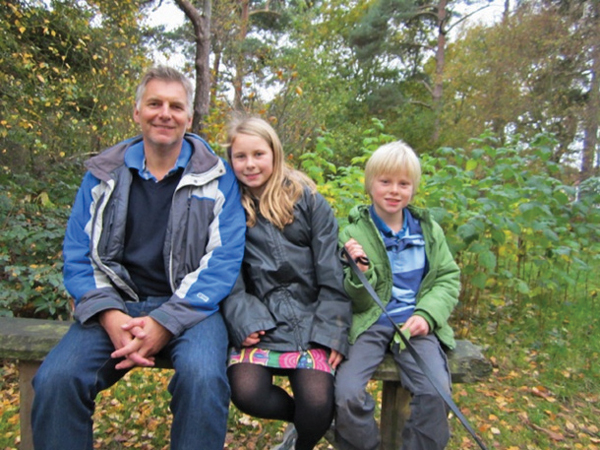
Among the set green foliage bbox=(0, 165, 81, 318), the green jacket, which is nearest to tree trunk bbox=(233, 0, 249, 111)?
green foliage bbox=(0, 165, 81, 318)

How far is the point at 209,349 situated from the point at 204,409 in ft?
0.71

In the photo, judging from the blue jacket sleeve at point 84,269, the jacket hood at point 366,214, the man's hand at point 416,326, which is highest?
the jacket hood at point 366,214

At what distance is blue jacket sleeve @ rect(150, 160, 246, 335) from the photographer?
1.83 m

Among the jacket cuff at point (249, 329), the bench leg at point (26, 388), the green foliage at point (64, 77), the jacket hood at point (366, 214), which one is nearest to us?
the jacket cuff at point (249, 329)

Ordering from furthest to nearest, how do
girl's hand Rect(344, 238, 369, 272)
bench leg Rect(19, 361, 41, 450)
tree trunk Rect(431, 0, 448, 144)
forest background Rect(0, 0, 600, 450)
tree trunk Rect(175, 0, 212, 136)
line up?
tree trunk Rect(431, 0, 448, 144), tree trunk Rect(175, 0, 212, 136), forest background Rect(0, 0, 600, 450), bench leg Rect(19, 361, 41, 450), girl's hand Rect(344, 238, 369, 272)

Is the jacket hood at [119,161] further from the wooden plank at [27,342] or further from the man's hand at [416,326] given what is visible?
the man's hand at [416,326]

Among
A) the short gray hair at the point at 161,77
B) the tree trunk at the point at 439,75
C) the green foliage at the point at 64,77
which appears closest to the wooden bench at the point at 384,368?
the short gray hair at the point at 161,77

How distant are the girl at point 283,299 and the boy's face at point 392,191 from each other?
25 centimetres

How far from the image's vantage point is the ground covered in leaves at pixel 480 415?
2633 mm

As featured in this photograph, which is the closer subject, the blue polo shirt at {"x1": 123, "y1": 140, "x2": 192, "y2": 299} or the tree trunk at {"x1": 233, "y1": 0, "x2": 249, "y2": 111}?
the blue polo shirt at {"x1": 123, "y1": 140, "x2": 192, "y2": 299}

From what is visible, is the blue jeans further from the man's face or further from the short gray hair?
the short gray hair

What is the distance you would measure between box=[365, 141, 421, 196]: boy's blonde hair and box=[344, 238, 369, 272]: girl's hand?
38 centimetres

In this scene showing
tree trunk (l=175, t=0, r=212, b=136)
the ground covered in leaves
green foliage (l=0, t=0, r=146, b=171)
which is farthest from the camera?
tree trunk (l=175, t=0, r=212, b=136)

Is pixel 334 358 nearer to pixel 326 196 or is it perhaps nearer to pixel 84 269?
pixel 84 269
